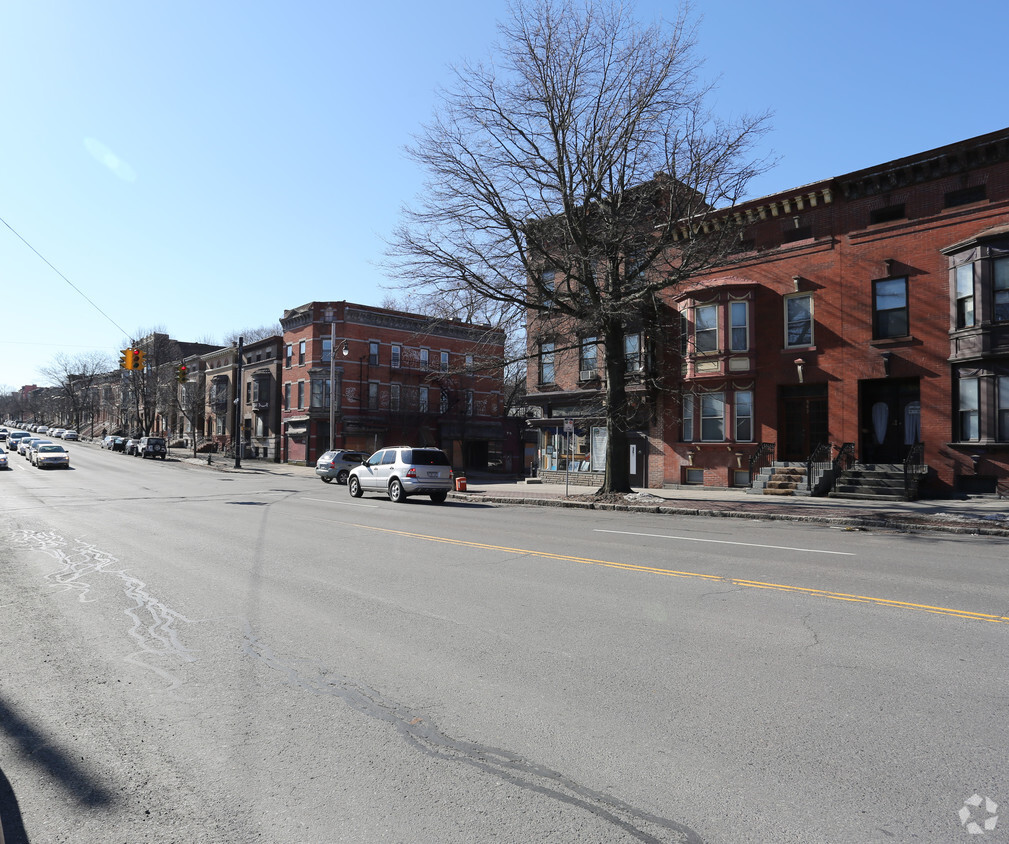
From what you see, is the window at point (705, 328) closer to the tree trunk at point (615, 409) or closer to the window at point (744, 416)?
the window at point (744, 416)

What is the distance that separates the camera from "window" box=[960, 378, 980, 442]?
2078cm

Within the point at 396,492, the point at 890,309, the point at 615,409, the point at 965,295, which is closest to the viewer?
the point at 965,295

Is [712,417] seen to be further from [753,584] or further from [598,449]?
[753,584]

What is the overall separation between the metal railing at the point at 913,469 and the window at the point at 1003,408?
→ 2153 millimetres

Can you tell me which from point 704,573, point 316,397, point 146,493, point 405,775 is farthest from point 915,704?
point 316,397

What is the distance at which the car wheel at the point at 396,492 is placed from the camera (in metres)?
23.3

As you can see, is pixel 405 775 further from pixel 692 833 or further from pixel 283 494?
pixel 283 494

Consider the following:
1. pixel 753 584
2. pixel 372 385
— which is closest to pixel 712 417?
pixel 753 584

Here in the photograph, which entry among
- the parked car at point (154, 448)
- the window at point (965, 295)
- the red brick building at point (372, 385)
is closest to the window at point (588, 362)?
the window at point (965, 295)

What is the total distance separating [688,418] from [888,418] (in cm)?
724

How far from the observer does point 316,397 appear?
5141 cm

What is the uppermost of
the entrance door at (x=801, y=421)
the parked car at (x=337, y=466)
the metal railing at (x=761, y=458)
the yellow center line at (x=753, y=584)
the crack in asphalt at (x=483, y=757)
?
the entrance door at (x=801, y=421)

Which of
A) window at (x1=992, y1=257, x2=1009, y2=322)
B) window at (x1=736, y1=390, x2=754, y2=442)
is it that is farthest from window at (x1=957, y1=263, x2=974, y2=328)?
window at (x1=736, y1=390, x2=754, y2=442)

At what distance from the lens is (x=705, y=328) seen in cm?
2689
